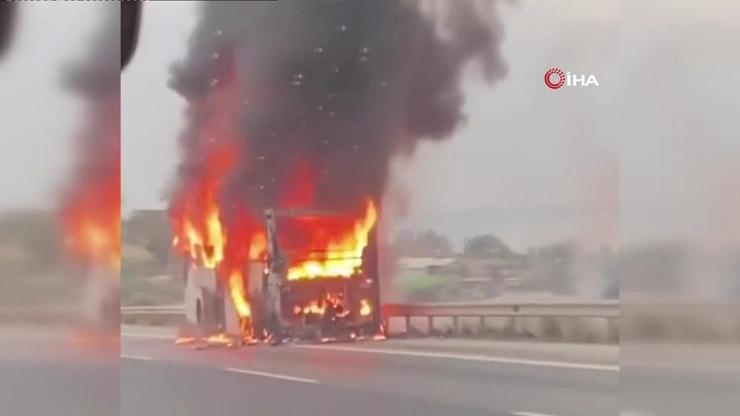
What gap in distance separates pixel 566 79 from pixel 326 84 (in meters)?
0.62

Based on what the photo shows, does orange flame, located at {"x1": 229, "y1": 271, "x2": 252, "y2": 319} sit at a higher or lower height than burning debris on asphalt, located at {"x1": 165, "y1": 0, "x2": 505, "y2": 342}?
lower

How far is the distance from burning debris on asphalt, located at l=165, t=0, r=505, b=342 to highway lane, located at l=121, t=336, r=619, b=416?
0.15 meters

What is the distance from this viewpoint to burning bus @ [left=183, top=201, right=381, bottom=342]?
5.90 feet

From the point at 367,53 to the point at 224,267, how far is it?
68 cm

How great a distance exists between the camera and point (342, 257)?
1820 millimetres

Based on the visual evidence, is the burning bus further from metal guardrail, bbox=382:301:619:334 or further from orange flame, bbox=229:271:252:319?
metal guardrail, bbox=382:301:619:334

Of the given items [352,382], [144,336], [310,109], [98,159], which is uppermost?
[310,109]

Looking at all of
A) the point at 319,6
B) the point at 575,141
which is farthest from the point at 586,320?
the point at 319,6

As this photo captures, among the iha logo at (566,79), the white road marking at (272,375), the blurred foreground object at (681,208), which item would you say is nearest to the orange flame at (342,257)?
the white road marking at (272,375)

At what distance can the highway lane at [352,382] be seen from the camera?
70.9 inches

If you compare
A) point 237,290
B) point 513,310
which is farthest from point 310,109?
point 513,310

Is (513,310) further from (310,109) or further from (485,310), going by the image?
(310,109)

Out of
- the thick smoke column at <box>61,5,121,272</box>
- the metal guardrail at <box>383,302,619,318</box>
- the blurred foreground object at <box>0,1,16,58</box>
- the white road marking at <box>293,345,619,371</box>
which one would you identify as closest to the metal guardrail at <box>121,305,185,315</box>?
the thick smoke column at <box>61,5,121,272</box>

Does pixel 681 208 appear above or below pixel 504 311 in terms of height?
above
